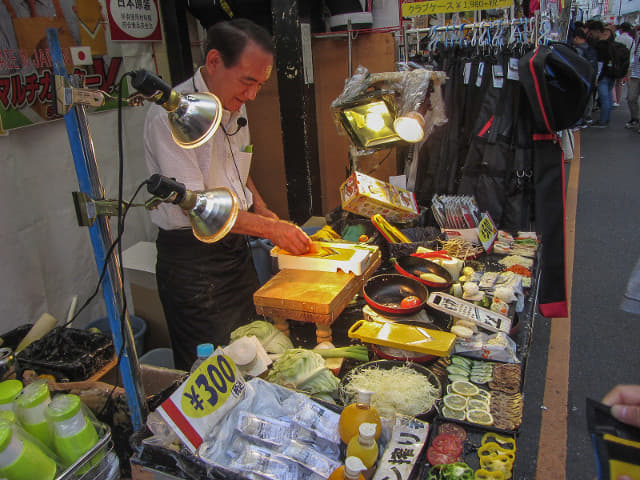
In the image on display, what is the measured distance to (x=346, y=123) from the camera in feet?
10.00

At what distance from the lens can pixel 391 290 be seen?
88.9 inches

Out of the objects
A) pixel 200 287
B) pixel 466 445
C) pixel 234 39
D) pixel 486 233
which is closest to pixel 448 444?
pixel 466 445

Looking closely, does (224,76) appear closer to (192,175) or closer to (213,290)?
(192,175)

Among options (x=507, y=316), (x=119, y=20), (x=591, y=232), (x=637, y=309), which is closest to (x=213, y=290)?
(x=507, y=316)

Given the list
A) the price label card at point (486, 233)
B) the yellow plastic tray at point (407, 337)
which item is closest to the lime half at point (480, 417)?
the yellow plastic tray at point (407, 337)

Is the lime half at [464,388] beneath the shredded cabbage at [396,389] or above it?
beneath

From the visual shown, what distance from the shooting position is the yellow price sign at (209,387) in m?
1.32

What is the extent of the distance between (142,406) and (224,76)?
5.01 ft

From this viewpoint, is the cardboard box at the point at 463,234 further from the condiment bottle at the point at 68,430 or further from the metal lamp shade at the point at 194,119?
the condiment bottle at the point at 68,430

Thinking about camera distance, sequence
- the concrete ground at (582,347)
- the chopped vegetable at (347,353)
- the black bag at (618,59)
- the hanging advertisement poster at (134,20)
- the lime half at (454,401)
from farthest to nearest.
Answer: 1. the black bag at (618,59)
2. the hanging advertisement poster at (134,20)
3. the concrete ground at (582,347)
4. the chopped vegetable at (347,353)
5. the lime half at (454,401)

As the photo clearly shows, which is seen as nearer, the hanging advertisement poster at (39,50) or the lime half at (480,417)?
the lime half at (480,417)

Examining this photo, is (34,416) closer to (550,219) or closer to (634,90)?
(550,219)

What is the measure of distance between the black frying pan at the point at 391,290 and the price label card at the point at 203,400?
822mm

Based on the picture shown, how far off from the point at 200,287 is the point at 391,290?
1.05 meters
